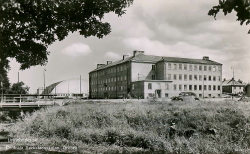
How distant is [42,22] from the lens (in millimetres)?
5480

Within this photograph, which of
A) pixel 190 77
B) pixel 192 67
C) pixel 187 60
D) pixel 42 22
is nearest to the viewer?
pixel 42 22

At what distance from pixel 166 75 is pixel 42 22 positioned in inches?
2154

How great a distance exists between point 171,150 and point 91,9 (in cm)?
708

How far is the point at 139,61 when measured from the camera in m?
59.4

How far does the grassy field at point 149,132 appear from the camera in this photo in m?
10.6

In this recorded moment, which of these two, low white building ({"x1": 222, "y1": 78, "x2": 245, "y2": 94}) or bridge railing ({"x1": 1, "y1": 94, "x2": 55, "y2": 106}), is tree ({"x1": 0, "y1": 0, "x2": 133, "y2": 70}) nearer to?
bridge railing ({"x1": 1, "y1": 94, "x2": 55, "y2": 106})

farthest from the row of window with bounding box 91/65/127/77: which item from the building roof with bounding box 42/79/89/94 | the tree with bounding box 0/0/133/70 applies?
the tree with bounding box 0/0/133/70

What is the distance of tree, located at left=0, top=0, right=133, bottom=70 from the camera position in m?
5.11

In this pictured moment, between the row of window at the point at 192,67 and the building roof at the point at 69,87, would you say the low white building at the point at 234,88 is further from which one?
the building roof at the point at 69,87

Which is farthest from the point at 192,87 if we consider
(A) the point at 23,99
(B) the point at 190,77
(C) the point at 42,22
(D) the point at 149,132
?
(C) the point at 42,22

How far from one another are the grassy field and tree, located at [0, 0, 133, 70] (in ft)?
18.7

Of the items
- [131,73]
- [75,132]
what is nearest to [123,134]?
[75,132]

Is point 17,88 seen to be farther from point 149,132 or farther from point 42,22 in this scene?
point 42,22

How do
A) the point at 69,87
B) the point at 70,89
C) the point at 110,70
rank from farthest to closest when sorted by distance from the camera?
the point at 69,87, the point at 70,89, the point at 110,70
